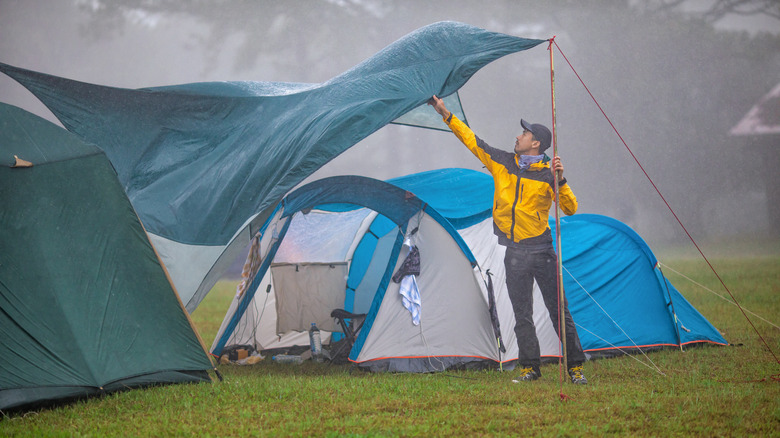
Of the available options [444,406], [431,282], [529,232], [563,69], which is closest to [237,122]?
[431,282]

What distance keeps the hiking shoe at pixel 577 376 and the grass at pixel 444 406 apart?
3.2 inches

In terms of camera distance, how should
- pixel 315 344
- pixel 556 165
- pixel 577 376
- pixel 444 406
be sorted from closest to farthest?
1. pixel 444 406
2. pixel 556 165
3. pixel 577 376
4. pixel 315 344

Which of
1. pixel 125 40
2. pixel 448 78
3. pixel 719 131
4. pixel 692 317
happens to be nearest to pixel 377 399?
pixel 448 78

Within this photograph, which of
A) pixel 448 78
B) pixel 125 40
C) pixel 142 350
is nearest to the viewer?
pixel 142 350

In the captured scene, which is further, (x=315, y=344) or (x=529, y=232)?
(x=315, y=344)

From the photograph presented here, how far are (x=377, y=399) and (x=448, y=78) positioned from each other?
2.31 meters

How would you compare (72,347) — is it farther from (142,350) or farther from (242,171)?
(242,171)

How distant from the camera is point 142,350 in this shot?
159 inches

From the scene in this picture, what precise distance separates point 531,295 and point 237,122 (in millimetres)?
2715

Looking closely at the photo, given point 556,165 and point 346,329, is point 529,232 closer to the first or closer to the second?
point 556,165

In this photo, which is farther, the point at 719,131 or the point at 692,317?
the point at 719,131

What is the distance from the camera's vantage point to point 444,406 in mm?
3799

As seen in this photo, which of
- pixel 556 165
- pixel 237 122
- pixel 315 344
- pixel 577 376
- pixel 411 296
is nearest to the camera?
pixel 556 165

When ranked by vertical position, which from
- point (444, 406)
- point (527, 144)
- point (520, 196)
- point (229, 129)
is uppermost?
point (229, 129)
